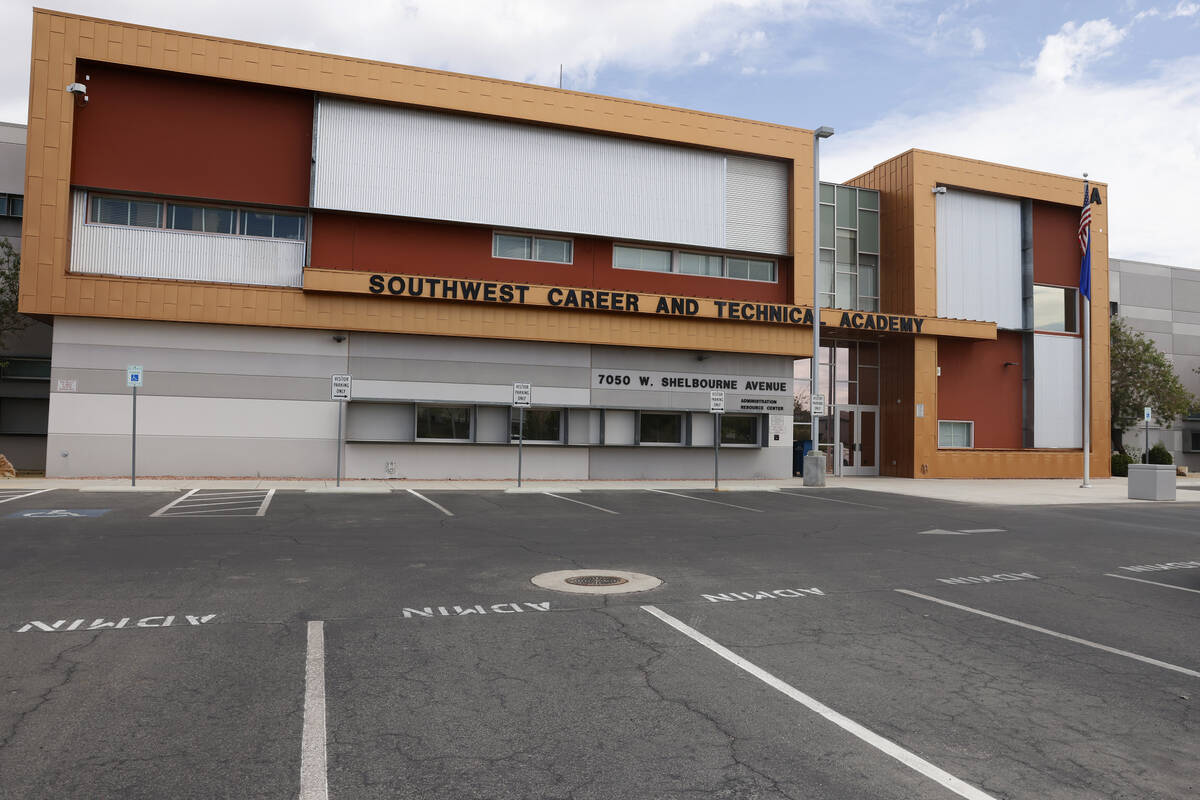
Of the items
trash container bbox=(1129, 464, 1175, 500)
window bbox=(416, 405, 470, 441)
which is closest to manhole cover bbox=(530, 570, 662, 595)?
window bbox=(416, 405, 470, 441)

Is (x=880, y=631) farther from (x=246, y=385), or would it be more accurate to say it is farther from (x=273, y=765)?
(x=246, y=385)

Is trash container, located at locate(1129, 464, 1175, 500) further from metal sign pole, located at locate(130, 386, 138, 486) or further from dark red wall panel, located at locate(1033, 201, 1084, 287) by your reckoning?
metal sign pole, located at locate(130, 386, 138, 486)

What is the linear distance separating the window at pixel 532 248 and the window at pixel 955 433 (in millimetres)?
15988

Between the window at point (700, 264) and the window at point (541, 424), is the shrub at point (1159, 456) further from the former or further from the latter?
the window at point (541, 424)

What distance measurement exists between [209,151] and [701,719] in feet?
76.3

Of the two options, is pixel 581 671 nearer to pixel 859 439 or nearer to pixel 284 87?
pixel 284 87

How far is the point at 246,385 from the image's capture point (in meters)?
22.8

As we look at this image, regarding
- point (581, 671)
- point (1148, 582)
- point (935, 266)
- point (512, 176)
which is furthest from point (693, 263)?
point (581, 671)

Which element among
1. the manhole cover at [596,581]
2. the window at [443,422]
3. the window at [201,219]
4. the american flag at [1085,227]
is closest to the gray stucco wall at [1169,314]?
the american flag at [1085,227]

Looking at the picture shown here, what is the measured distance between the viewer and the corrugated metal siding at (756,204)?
27609 millimetres

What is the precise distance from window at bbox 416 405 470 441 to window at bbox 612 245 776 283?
23.4 ft

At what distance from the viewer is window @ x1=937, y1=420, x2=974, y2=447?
30984mm

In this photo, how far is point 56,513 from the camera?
533 inches

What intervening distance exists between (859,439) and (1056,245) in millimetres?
11773
